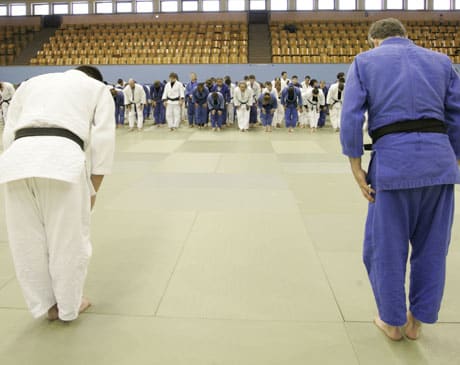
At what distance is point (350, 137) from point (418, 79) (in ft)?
1.53

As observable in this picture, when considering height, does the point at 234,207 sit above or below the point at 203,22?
below

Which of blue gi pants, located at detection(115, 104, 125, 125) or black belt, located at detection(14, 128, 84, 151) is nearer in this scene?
black belt, located at detection(14, 128, 84, 151)

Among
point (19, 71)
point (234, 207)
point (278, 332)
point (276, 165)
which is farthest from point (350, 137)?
point (19, 71)

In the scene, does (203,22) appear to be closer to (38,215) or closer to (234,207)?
(234,207)

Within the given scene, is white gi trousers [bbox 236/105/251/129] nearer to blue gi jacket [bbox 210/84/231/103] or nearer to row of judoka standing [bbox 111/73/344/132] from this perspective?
row of judoka standing [bbox 111/73/344/132]

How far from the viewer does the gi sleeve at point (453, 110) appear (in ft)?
8.88

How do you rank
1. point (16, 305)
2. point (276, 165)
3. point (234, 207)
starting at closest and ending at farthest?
point (16, 305), point (234, 207), point (276, 165)

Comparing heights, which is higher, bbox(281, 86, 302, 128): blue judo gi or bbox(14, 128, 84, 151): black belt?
bbox(281, 86, 302, 128): blue judo gi

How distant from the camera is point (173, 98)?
15.8 m

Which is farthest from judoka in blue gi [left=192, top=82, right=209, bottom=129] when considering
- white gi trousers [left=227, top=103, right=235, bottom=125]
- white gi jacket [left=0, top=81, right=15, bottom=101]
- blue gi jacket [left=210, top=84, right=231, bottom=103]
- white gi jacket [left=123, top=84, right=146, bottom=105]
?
white gi jacket [left=0, top=81, right=15, bottom=101]

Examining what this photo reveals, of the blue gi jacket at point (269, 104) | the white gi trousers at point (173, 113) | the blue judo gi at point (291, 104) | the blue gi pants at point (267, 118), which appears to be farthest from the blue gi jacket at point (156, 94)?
the blue judo gi at point (291, 104)

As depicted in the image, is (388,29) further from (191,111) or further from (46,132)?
(191,111)

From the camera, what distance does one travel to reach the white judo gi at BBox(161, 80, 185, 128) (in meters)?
15.8

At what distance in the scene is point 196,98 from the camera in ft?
53.7
